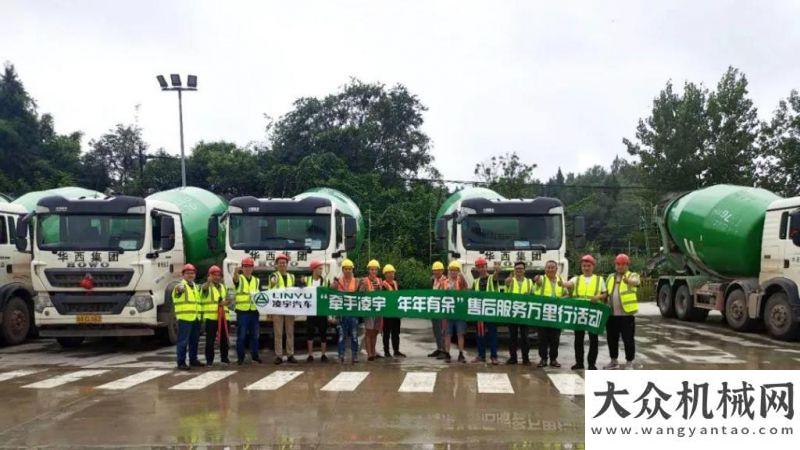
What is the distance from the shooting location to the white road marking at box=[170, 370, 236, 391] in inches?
392

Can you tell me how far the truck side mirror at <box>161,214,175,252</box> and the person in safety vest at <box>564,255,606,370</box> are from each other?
24.7ft

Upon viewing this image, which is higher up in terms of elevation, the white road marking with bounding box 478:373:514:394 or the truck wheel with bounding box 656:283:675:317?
the white road marking with bounding box 478:373:514:394

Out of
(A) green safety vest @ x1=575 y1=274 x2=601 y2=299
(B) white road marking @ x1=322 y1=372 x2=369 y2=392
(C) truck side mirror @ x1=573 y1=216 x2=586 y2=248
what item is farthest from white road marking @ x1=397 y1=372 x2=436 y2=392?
(C) truck side mirror @ x1=573 y1=216 x2=586 y2=248

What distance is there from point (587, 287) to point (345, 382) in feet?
13.2

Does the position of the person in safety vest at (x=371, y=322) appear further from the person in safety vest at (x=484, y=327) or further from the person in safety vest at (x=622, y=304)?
the person in safety vest at (x=622, y=304)

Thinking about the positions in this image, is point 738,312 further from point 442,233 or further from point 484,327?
point 484,327

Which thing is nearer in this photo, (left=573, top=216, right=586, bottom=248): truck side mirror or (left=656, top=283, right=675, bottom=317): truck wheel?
(left=573, top=216, right=586, bottom=248): truck side mirror

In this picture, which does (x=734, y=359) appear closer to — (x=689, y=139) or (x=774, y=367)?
(x=774, y=367)

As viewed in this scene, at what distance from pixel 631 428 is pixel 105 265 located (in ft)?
36.1

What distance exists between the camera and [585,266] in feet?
37.2

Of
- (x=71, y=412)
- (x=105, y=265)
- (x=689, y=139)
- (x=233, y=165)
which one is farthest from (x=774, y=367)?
(x=233, y=165)

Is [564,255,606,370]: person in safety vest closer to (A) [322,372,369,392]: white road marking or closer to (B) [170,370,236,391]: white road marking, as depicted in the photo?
(A) [322,372,369,392]: white road marking

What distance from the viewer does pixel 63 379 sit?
10.8 metres

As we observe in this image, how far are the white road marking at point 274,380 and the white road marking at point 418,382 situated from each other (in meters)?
1.67
